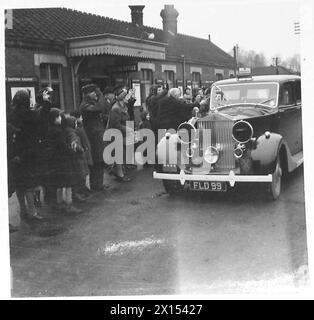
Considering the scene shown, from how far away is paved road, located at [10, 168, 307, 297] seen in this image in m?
2.23

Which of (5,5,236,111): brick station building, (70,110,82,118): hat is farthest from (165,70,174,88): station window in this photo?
(70,110,82,118): hat

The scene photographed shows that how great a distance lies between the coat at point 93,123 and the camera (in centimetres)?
345

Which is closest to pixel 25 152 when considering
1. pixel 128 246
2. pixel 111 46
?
pixel 128 246

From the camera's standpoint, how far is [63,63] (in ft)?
12.7

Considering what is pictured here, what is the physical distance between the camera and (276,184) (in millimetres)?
3260

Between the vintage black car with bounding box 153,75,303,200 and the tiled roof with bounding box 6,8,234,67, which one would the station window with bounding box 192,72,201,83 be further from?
the vintage black car with bounding box 153,75,303,200

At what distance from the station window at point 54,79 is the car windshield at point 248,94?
1.47 meters

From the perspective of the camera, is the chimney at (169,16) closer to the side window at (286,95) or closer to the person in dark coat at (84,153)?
the person in dark coat at (84,153)

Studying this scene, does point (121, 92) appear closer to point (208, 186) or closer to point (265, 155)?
point (208, 186)

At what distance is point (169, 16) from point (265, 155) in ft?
4.25

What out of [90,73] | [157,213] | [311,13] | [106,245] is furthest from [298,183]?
[90,73]

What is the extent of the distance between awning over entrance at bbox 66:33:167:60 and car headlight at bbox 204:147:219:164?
127cm

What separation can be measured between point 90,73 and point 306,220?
8.57 feet
